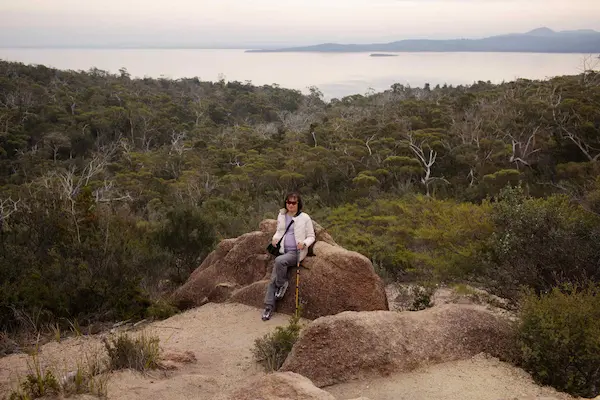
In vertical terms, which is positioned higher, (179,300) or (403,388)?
(403,388)

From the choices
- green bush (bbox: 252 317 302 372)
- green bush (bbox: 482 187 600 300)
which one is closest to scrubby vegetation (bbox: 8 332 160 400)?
green bush (bbox: 252 317 302 372)

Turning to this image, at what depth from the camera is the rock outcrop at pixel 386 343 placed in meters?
5.12

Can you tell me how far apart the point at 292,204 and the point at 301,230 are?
383 millimetres

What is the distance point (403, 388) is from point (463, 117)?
28.3 m

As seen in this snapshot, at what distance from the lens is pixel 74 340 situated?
6.59 meters

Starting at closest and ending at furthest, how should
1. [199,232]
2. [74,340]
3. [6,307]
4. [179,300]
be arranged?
[74,340] → [6,307] → [179,300] → [199,232]

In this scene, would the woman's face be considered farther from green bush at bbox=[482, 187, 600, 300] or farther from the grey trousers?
green bush at bbox=[482, 187, 600, 300]

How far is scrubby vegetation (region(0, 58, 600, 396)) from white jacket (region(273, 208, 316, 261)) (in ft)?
7.56

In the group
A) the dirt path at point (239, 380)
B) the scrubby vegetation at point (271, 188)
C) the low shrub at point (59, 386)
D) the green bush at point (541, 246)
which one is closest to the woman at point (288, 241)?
the dirt path at point (239, 380)

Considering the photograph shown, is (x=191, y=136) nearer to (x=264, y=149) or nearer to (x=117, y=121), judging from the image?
(x=117, y=121)

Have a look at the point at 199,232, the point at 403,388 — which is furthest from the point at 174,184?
the point at 403,388

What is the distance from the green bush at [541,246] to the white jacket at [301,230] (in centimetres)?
285

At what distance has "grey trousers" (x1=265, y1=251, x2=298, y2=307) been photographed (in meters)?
7.27

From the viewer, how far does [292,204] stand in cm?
725
